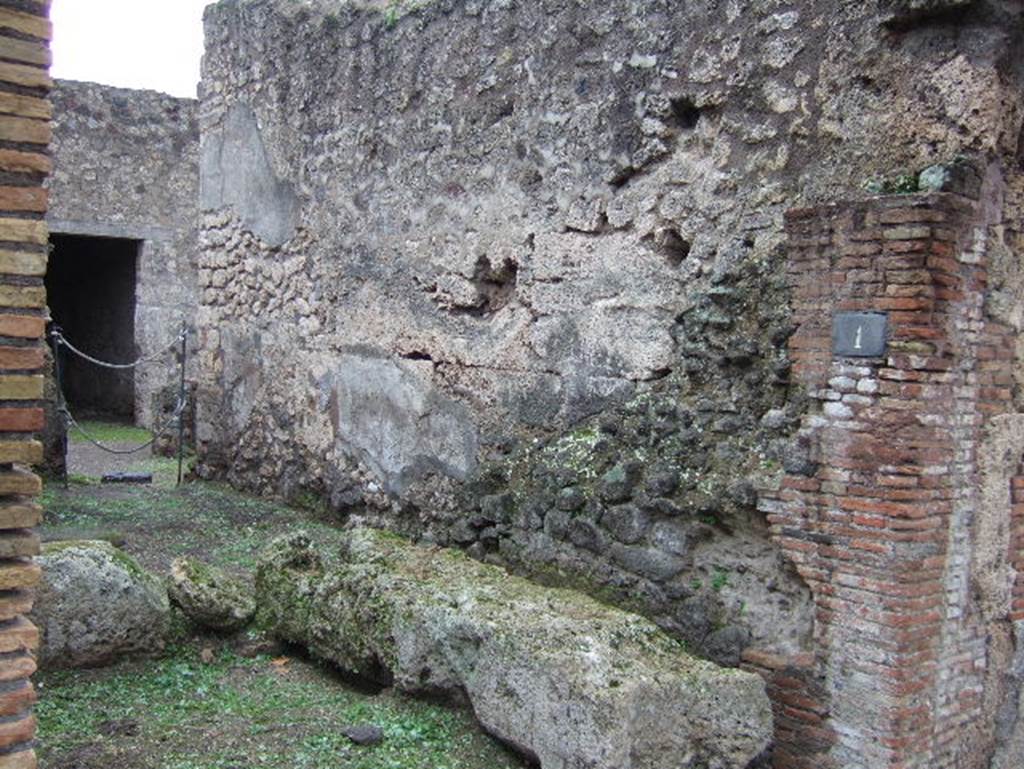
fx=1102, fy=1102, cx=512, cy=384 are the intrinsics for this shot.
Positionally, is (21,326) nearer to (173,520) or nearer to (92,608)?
(92,608)

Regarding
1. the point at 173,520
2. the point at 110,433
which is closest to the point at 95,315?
the point at 110,433

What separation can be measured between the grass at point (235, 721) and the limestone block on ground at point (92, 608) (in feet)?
0.26

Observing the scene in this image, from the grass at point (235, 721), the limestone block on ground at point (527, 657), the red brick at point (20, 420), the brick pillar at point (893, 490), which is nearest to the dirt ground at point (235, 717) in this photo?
the grass at point (235, 721)

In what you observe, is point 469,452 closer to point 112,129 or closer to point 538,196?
point 538,196

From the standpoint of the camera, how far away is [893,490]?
3906 mm

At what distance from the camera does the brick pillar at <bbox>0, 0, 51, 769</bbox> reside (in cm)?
251

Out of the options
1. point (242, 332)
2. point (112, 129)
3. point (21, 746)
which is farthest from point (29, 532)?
point (112, 129)

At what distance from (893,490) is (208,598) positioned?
115 inches

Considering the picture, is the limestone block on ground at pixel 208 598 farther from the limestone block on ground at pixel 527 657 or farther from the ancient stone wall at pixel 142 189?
the ancient stone wall at pixel 142 189

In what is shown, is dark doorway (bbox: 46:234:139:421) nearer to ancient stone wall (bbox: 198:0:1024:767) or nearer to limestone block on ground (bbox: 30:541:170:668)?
ancient stone wall (bbox: 198:0:1024:767)

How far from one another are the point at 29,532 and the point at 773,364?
2.81 m

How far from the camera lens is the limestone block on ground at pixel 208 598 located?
4875mm

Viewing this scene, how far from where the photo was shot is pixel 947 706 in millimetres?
4086

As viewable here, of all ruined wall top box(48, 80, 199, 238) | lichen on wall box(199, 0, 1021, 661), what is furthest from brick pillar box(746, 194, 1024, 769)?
ruined wall top box(48, 80, 199, 238)
